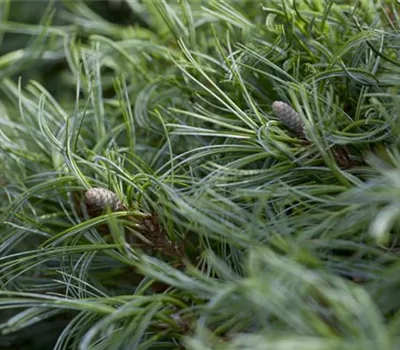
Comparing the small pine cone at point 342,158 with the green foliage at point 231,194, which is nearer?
the green foliage at point 231,194

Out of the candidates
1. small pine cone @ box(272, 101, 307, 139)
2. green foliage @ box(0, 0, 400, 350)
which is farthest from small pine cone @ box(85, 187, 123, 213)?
small pine cone @ box(272, 101, 307, 139)

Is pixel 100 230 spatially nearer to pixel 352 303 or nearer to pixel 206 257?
pixel 206 257

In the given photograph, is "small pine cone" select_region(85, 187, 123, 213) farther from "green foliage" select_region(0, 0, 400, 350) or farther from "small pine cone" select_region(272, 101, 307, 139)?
"small pine cone" select_region(272, 101, 307, 139)

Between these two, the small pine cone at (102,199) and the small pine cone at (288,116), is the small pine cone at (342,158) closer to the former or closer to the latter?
the small pine cone at (288,116)

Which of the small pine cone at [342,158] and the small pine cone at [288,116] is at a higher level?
the small pine cone at [288,116]

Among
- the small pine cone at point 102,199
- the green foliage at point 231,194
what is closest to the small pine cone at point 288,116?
the green foliage at point 231,194

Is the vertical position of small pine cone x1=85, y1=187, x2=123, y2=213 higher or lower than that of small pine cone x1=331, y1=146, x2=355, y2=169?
higher

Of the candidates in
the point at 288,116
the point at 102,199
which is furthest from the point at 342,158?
the point at 102,199
